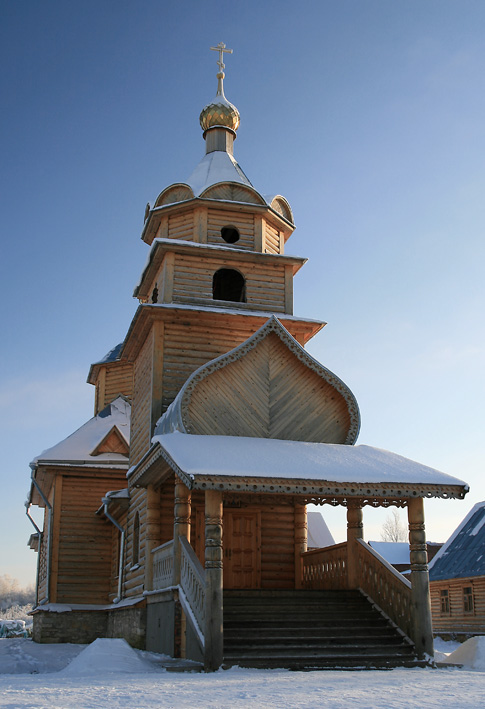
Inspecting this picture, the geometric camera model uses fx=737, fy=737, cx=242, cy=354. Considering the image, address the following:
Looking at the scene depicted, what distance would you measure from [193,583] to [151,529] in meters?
3.14

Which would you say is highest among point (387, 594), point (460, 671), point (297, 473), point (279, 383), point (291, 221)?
point (291, 221)

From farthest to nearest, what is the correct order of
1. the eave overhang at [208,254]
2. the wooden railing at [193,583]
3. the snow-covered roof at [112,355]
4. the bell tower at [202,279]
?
1. the snow-covered roof at [112,355]
2. the eave overhang at [208,254]
3. the bell tower at [202,279]
4. the wooden railing at [193,583]

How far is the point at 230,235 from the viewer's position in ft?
58.5

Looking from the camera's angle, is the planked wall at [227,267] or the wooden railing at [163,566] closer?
the wooden railing at [163,566]

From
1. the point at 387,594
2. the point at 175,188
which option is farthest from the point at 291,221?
the point at 387,594

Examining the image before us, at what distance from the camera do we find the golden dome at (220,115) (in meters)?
20.1

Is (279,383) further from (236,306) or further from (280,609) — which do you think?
(280,609)

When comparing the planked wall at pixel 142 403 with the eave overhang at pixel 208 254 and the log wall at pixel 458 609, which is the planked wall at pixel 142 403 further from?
the log wall at pixel 458 609

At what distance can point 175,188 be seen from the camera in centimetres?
1780

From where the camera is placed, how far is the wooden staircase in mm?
10070

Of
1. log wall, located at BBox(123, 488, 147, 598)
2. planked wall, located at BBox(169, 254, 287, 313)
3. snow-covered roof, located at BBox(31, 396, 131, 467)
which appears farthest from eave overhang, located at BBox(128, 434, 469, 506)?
snow-covered roof, located at BBox(31, 396, 131, 467)

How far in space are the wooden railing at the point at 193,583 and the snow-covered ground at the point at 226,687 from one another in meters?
0.83

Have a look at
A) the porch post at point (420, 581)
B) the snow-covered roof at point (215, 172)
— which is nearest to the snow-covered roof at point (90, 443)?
the snow-covered roof at point (215, 172)

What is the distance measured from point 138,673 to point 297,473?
3507mm
